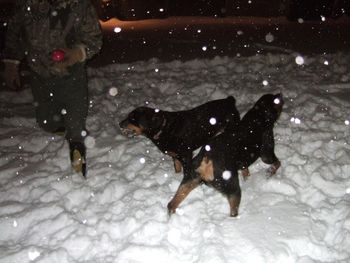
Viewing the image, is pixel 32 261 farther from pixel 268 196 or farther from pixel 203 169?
pixel 268 196

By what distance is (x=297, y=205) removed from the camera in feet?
13.0

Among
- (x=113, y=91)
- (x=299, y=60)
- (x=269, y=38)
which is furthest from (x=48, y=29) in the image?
(x=269, y=38)

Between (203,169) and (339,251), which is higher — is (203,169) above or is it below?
above

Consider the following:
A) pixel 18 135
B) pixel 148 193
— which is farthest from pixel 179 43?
pixel 148 193

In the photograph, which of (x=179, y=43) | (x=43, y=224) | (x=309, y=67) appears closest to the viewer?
(x=43, y=224)

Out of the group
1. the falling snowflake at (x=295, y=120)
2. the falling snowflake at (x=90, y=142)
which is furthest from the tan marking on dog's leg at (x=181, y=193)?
the falling snowflake at (x=295, y=120)

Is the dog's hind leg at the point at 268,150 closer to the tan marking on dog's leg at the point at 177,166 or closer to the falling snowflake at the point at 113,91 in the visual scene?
the tan marking on dog's leg at the point at 177,166

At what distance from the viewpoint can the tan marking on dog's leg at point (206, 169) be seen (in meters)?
3.56

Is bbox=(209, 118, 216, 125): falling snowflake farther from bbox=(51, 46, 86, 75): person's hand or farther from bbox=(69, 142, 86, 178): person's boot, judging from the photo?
bbox=(51, 46, 86, 75): person's hand

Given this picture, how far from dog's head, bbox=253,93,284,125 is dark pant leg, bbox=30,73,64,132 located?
266 centimetres

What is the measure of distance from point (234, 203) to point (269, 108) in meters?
1.49

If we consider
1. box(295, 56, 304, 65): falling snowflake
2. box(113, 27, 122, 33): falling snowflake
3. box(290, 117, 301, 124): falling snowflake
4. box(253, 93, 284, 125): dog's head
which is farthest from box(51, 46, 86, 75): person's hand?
box(113, 27, 122, 33): falling snowflake

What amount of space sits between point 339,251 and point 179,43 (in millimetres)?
8648

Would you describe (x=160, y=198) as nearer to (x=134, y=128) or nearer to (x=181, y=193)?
→ (x=181, y=193)
